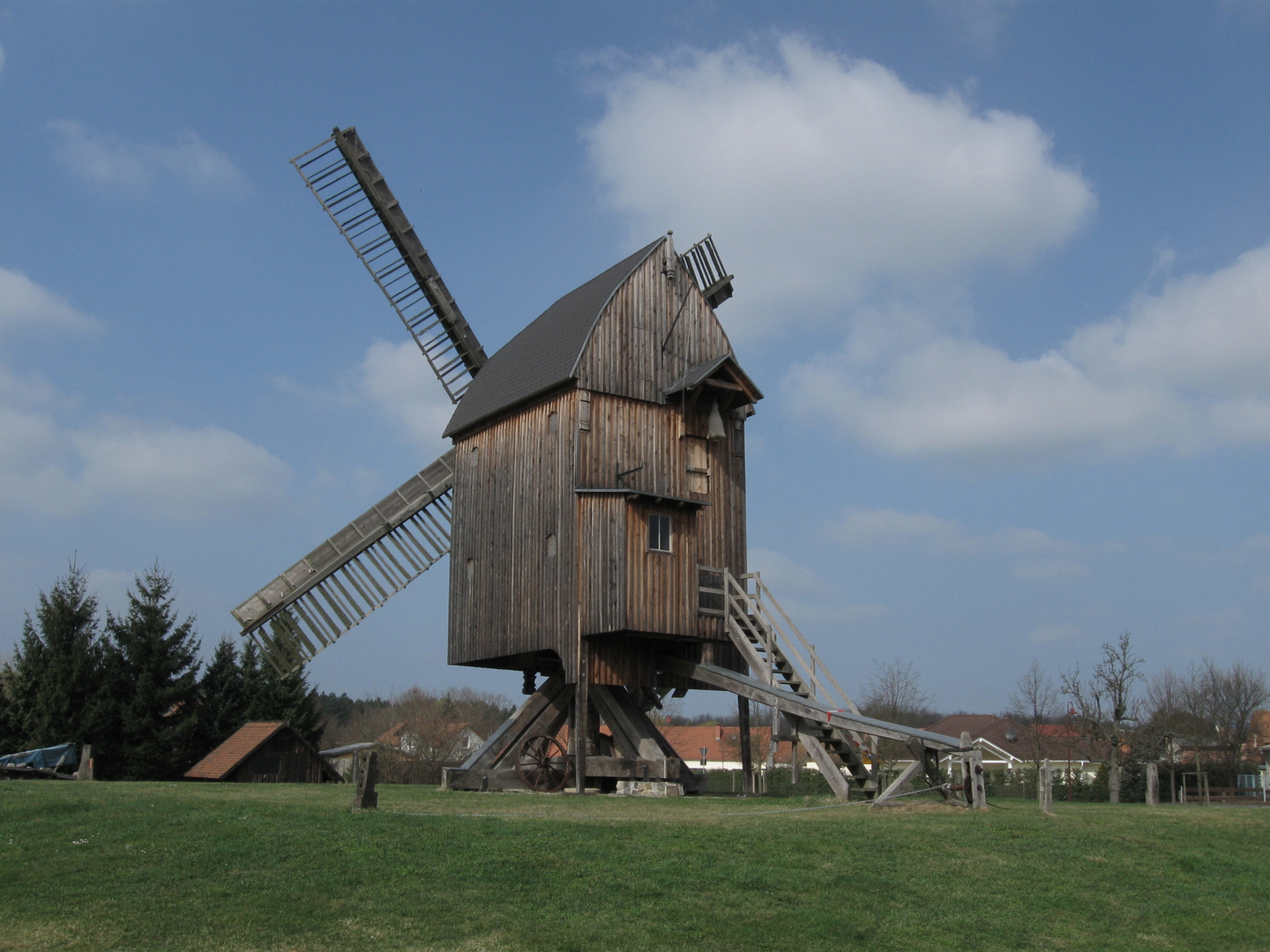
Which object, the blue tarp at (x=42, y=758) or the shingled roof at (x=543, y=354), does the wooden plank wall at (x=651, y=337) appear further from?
the blue tarp at (x=42, y=758)

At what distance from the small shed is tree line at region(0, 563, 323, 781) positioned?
180 centimetres

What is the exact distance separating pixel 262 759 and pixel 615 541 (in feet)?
52.1

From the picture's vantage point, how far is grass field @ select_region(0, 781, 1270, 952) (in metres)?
9.51

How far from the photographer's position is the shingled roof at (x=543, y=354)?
21219 millimetres

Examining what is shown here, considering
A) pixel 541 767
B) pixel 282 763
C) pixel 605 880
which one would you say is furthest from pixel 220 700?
pixel 605 880

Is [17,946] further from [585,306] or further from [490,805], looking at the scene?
[585,306]

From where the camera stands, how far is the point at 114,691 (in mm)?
33062

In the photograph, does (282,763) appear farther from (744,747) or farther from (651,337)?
(651,337)

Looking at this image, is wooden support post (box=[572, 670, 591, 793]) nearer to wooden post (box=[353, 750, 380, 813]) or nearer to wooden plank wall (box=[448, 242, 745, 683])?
wooden plank wall (box=[448, 242, 745, 683])

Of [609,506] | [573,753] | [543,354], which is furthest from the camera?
[543,354]

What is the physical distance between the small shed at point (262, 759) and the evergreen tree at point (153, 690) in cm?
229

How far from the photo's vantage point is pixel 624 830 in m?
12.9

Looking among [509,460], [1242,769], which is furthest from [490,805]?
[1242,769]

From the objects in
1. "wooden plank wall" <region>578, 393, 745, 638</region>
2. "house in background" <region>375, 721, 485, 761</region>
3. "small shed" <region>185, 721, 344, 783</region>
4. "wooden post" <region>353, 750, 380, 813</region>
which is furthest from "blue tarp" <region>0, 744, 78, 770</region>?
"house in background" <region>375, 721, 485, 761</region>
